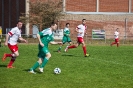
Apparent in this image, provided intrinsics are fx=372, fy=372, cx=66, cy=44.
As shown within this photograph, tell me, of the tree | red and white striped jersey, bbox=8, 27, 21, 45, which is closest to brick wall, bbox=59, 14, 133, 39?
the tree

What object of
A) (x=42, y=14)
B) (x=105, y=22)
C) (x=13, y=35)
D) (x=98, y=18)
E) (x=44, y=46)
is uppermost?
(x=42, y=14)

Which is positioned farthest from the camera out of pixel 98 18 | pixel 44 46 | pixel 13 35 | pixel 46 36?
pixel 98 18

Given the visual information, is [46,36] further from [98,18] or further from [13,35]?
[98,18]

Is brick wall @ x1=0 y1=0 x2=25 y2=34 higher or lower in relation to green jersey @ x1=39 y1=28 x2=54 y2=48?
higher

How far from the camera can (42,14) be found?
5384 centimetres

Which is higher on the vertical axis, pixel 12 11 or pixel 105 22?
pixel 12 11

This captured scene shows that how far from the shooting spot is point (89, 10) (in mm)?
58219

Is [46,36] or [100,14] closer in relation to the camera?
[46,36]

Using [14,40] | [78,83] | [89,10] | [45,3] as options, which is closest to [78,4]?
[89,10]

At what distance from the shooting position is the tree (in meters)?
53.5

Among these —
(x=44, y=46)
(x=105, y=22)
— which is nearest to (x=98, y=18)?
(x=105, y=22)

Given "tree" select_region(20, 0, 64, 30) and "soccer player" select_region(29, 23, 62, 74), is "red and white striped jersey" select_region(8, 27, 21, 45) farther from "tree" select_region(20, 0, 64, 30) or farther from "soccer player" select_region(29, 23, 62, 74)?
"tree" select_region(20, 0, 64, 30)

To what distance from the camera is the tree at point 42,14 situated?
175ft

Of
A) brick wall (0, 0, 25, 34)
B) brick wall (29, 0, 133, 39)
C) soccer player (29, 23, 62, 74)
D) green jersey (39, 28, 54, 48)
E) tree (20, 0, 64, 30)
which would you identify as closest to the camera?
soccer player (29, 23, 62, 74)
